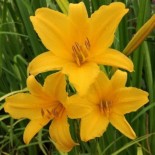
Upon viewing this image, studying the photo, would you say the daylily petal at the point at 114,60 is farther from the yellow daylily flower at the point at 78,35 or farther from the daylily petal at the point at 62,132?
the daylily petal at the point at 62,132

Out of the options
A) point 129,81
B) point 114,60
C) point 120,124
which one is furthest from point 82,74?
point 129,81

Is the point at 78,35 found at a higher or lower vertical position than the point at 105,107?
higher

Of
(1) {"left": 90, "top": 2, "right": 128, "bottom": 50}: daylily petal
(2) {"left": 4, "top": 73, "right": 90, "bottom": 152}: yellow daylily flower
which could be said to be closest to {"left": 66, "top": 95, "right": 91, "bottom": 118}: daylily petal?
(2) {"left": 4, "top": 73, "right": 90, "bottom": 152}: yellow daylily flower

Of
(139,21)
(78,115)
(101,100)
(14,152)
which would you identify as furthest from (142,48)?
(14,152)

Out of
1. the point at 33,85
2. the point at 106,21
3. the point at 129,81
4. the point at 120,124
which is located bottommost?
the point at 129,81

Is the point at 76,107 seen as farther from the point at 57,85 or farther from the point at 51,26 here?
the point at 51,26

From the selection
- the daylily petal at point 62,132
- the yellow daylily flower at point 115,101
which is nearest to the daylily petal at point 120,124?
the yellow daylily flower at point 115,101

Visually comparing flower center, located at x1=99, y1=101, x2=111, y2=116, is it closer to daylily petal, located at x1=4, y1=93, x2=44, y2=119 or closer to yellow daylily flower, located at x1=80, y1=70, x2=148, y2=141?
yellow daylily flower, located at x1=80, y1=70, x2=148, y2=141
